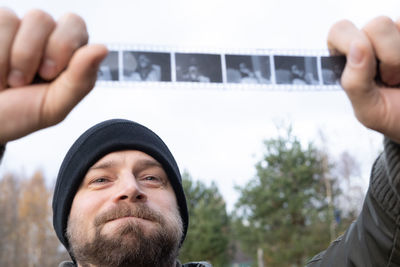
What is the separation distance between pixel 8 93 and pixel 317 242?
23513 mm

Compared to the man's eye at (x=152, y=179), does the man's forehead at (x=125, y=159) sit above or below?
above

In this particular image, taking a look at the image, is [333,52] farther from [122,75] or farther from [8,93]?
[122,75]

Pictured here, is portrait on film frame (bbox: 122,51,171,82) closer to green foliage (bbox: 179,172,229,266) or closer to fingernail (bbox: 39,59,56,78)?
fingernail (bbox: 39,59,56,78)

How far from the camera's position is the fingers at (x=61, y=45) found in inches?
49.5

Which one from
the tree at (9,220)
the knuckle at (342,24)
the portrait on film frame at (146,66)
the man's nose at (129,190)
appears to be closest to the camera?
the knuckle at (342,24)

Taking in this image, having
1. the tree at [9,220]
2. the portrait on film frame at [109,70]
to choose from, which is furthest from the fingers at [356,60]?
the tree at [9,220]

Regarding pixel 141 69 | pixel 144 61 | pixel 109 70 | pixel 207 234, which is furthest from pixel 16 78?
pixel 207 234

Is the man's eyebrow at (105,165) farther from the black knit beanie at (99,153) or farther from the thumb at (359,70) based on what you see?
the thumb at (359,70)

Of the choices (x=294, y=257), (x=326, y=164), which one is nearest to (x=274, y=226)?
(x=294, y=257)

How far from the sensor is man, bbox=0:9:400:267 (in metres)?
1.25

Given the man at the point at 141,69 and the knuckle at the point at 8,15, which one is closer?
the knuckle at the point at 8,15

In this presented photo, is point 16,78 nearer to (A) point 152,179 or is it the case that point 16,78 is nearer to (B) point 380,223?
(B) point 380,223

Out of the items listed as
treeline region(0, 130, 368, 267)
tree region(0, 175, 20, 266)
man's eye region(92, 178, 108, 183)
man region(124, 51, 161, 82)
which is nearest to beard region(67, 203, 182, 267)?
man's eye region(92, 178, 108, 183)

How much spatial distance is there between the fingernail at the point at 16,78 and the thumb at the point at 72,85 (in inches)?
3.0
